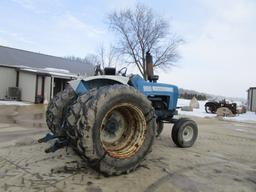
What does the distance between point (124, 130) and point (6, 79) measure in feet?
74.4

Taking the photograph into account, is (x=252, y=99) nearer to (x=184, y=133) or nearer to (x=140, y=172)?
(x=184, y=133)

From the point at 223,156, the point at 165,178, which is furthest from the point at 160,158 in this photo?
the point at 223,156

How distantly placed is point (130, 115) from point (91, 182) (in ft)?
4.30

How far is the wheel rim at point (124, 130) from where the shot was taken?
14.9ft

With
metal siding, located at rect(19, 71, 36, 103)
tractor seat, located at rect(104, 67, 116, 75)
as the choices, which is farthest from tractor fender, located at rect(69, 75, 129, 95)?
metal siding, located at rect(19, 71, 36, 103)

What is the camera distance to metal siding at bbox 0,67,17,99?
24.4 metres

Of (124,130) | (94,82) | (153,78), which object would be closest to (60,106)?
(94,82)

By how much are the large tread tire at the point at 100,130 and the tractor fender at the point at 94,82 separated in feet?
2.57

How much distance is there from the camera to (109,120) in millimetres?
4652

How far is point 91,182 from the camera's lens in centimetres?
395

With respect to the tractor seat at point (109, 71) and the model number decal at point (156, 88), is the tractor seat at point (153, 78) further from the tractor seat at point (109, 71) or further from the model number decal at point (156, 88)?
the tractor seat at point (109, 71)

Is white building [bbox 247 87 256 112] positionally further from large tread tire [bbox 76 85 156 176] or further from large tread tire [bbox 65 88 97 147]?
large tread tire [bbox 65 88 97 147]

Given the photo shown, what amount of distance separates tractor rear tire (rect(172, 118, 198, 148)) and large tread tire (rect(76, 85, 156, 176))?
6.49 ft

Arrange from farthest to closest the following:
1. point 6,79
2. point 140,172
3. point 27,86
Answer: point 6,79 < point 27,86 < point 140,172
